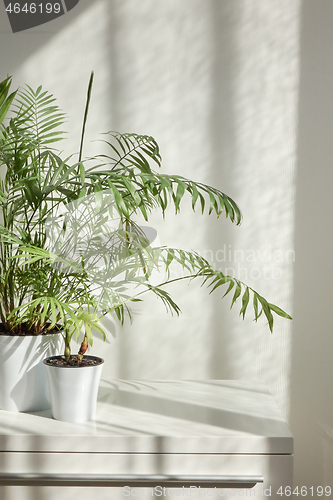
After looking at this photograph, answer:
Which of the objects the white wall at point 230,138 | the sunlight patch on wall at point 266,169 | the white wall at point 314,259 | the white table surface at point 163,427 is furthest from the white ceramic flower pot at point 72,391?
the white wall at point 314,259

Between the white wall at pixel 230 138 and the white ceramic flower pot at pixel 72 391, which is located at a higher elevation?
the white wall at pixel 230 138

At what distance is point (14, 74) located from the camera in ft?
5.32

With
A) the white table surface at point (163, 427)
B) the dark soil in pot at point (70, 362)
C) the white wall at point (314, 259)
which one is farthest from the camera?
the white wall at point (314, 259)

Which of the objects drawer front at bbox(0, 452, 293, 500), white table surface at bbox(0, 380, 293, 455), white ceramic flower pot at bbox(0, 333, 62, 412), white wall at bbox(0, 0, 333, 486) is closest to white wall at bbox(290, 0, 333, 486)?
white wall at bbox(0, 0, 333, 486)

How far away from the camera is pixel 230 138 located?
162cm

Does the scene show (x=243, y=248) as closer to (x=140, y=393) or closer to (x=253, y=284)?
(x=253, y=284)

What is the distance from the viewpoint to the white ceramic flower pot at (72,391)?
1.16 m

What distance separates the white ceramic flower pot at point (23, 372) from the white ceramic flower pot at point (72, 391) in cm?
8

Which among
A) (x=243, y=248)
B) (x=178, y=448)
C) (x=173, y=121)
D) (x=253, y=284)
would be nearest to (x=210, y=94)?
(x=173, y=121)

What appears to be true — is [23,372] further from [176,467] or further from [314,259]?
[314,259]

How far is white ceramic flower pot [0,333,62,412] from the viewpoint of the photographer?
1236 mm

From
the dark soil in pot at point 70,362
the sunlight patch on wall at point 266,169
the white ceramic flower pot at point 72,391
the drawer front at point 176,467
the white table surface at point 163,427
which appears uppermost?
the sunlight patch on wall at point 266,169

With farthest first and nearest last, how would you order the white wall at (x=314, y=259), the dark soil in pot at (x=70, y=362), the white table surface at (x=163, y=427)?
the white wall at (x=314, y=259)
the dark soil in pot at (x=70, y=362)
the white table surface at (x=163, y=427)

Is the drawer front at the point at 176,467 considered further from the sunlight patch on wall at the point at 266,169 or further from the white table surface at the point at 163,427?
the sunlight patch on wall at the point at 266,169
